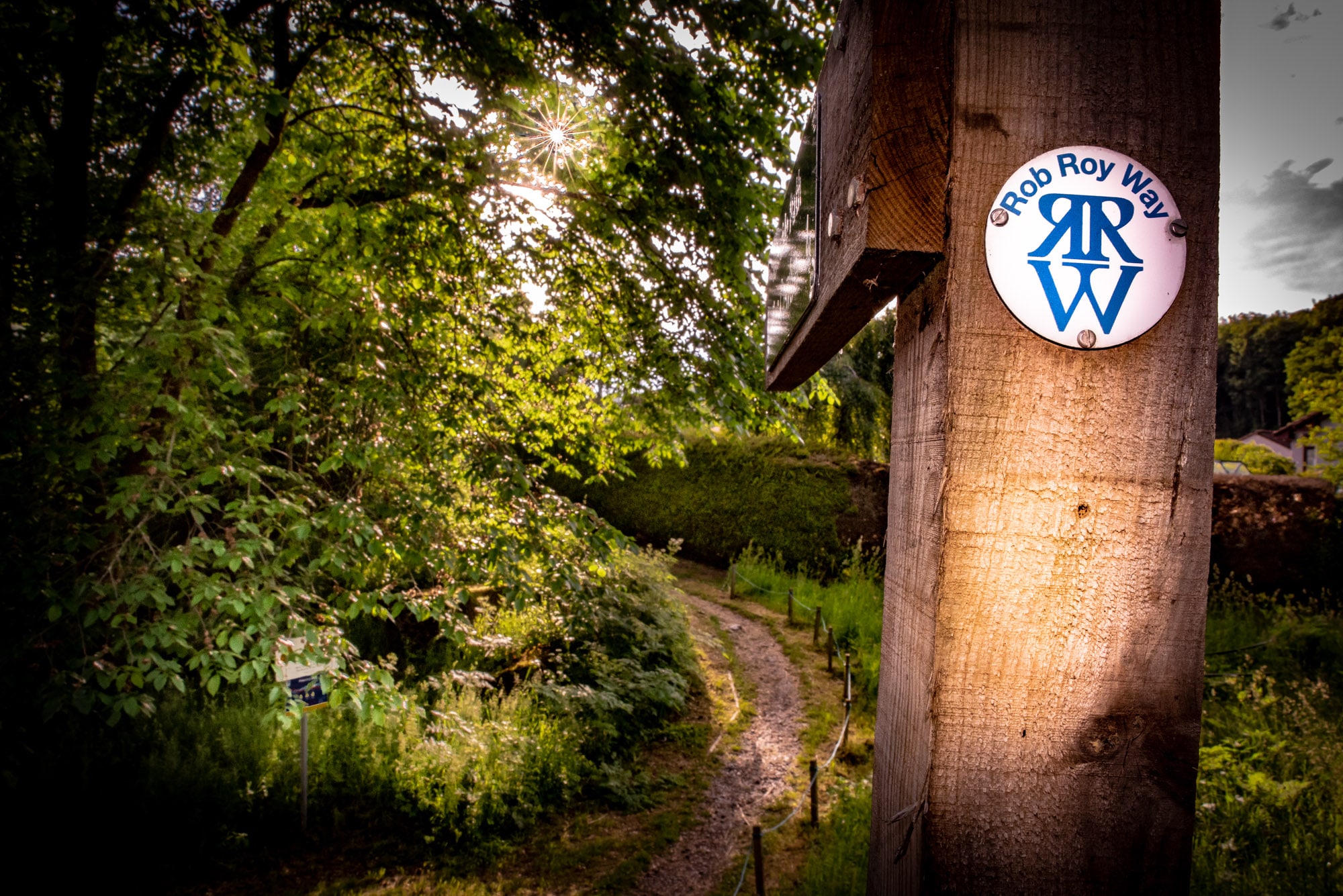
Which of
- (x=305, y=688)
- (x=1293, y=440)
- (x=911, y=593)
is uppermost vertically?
(x=1293, y=440)

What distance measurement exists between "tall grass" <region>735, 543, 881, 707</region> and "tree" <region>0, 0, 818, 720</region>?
217 inches

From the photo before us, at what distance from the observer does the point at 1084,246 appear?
0.69 meters

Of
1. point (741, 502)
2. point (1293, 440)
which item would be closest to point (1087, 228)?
point (741, 502)

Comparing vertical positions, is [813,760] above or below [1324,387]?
below

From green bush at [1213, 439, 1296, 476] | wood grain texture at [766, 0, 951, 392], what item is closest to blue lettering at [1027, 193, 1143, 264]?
wood grain texture at [766, 0, 951, 392]

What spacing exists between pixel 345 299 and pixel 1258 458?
35760 mm

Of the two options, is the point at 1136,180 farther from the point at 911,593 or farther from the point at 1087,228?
the point at 911,593

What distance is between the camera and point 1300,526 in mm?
9578

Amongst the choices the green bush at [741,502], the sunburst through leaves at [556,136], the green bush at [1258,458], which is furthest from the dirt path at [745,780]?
the green bush at [1258,458]

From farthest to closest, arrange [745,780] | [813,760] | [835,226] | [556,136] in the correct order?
[745,780] → [813,760] → [556,136] → [835,226]

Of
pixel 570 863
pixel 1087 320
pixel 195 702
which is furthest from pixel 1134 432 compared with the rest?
pixel 195 702

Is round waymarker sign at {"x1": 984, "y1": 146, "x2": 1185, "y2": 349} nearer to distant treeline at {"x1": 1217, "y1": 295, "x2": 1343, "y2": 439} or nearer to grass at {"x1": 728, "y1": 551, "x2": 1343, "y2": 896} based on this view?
grass at {"x1": 728, "y1": 551, "x2": 1343, "y2": 896}

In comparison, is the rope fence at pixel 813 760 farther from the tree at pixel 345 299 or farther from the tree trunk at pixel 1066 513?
the tree trunk at pixel 1066 513

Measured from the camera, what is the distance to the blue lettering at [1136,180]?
0.69m
